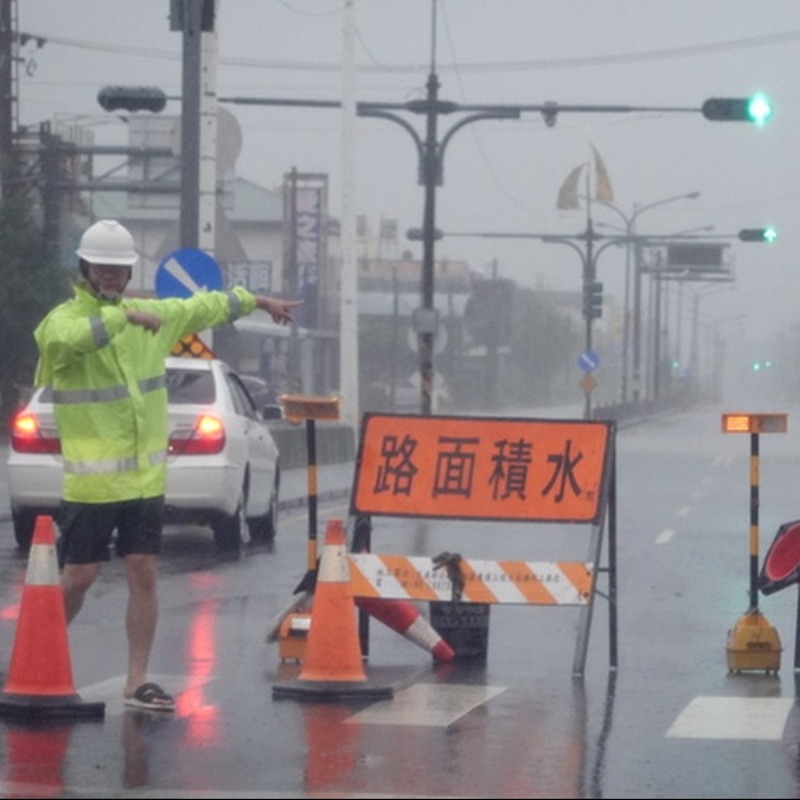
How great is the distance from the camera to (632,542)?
66.4 ft

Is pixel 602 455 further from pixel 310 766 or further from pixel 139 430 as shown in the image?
pixel 310 766

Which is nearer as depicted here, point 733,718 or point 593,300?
point 733,718

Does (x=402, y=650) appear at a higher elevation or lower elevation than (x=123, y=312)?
lower

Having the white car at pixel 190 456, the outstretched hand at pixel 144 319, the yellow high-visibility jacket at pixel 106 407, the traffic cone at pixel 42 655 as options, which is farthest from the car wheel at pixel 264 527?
the outstretched hand at pixel 144 319

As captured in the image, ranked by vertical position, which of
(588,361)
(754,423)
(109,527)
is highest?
(754,423)

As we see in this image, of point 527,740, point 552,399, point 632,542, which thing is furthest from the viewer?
point 552,399

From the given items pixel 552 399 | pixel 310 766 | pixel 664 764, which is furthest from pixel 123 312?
pixel 552 399

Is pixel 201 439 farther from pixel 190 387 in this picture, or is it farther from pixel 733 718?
pixel 733 718

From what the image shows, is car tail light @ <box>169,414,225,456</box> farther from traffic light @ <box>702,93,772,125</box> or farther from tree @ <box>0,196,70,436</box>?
tree @ <box>0,196,70,436</box>

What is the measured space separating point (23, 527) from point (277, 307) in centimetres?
891

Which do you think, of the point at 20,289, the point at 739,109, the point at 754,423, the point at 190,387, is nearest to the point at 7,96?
the point at 20,289

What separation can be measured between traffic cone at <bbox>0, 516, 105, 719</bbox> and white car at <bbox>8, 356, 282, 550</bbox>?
7788 mm

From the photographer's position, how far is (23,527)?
18.2 metres

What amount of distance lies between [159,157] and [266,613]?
133 ft
